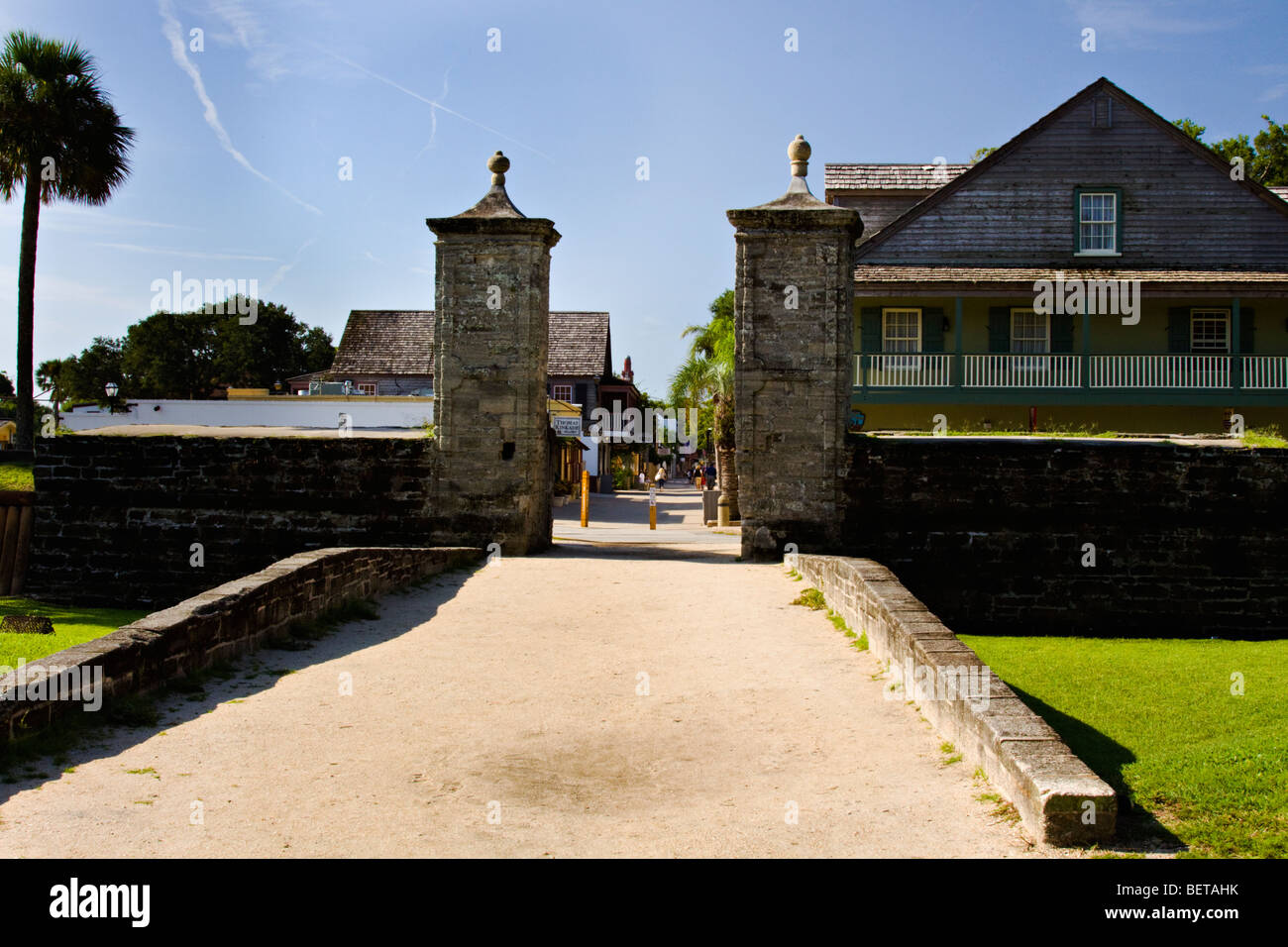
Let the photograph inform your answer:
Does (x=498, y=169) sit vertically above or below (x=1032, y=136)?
below

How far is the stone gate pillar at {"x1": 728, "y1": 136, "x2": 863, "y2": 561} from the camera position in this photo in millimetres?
14773

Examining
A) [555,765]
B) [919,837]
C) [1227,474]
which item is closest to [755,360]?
[1227,474]

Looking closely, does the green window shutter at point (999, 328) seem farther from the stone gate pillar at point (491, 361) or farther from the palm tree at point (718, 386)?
the stone gate pillar at point (491, 361)

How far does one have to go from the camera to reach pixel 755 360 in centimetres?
1488

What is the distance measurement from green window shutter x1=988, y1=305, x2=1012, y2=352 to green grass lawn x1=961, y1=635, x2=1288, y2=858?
12.2 m

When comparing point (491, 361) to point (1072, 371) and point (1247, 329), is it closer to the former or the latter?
point (1072, 371)

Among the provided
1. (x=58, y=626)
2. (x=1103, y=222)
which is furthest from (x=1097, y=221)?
(x=58, y=626)

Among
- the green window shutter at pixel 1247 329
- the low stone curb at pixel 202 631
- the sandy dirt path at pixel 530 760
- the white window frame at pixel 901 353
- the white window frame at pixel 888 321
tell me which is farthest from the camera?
the white window frame at pixel 888 321

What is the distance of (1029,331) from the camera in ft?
82.5

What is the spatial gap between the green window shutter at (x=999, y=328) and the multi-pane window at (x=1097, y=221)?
7.25ft

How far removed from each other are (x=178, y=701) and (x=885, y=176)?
2510 centimetres

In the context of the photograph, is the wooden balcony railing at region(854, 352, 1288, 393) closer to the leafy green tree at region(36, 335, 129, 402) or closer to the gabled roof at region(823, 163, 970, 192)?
the gabled roof at region(823, 163, 970, 192)

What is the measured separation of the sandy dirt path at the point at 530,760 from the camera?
5078mm

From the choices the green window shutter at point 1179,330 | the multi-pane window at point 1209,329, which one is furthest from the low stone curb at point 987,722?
the multi-pane window at point 1209,329
